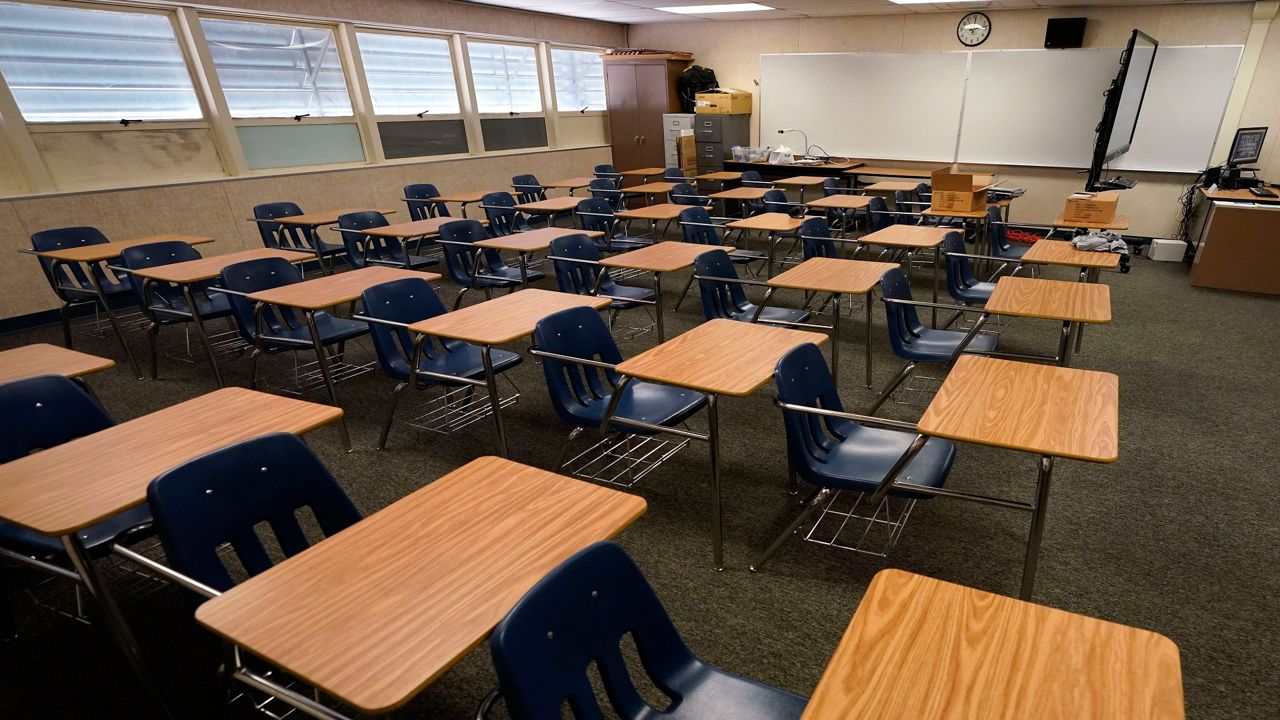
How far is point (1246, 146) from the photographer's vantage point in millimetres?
6316

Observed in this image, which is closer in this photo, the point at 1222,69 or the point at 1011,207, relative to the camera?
the point at 1222,69

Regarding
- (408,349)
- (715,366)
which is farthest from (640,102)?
(715,366)

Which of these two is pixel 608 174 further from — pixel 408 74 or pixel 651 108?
pixel 408 74

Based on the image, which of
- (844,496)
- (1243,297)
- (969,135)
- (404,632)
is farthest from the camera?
(969,135)

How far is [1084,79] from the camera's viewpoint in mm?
7445

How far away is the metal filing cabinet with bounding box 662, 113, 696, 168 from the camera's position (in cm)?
979

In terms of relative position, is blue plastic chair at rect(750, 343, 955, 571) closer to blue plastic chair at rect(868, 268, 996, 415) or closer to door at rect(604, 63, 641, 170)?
blue plastic chair at rect(868, 268, 996, 415)

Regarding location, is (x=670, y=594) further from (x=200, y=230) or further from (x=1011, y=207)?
(x=1011, y=207)

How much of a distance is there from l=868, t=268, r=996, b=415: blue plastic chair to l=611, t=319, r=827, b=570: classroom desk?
84 cm

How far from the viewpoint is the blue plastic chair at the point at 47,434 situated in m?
1.92

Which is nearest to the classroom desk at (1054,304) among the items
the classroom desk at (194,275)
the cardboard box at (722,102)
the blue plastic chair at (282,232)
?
the classroom desk at (194,275)

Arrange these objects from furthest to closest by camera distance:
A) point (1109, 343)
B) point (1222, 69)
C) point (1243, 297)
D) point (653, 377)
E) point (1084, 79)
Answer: point (1084, 79) < point (1222, 69) < point (1243, 297) < point (1109, 343) < point (653, 377)

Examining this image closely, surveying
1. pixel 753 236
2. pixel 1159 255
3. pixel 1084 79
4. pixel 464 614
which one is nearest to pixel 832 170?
pixel 753 236

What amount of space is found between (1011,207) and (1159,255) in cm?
188
